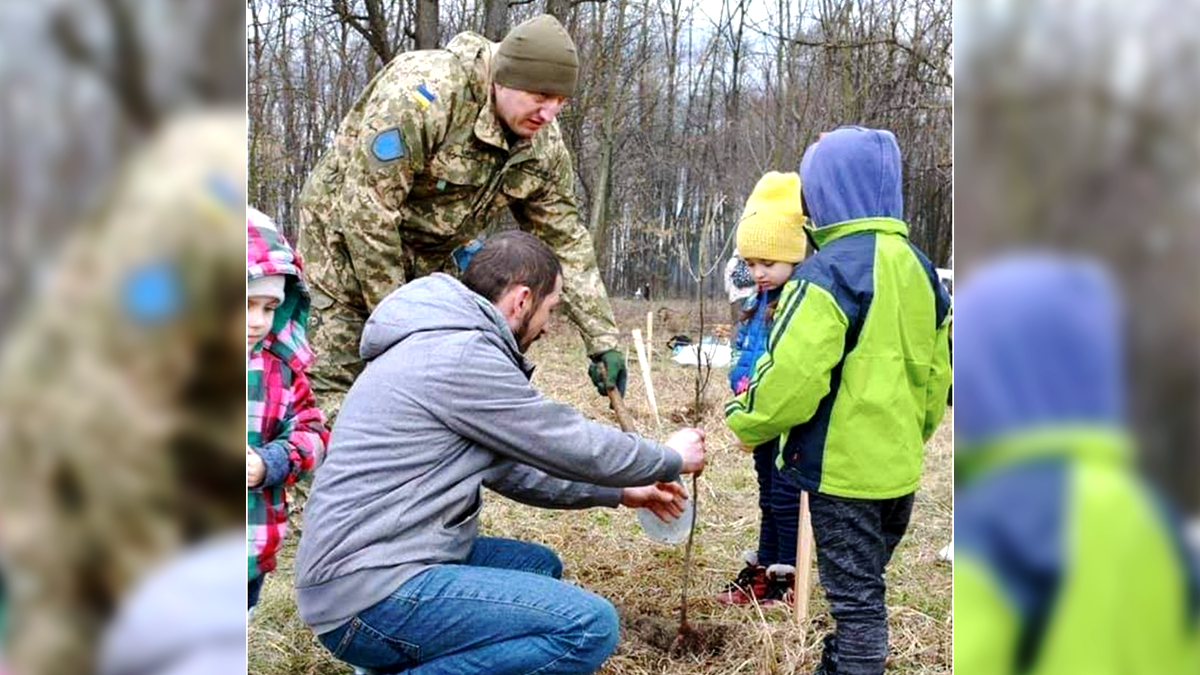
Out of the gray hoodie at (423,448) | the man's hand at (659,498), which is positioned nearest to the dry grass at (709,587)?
the man's hand at (659,498)

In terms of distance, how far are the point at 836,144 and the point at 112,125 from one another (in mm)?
1648

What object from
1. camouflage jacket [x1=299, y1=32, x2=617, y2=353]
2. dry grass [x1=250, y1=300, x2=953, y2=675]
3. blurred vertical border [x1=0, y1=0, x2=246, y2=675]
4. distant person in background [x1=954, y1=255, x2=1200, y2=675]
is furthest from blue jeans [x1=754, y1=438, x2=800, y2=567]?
blurred vertical border [x1=0, y1=0, x2=246, y2=675]

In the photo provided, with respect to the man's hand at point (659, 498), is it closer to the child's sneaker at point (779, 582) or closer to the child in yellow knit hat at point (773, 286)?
the child in yellow knit hat at point (773, 286)

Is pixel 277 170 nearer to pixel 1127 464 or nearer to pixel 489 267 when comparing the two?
pixel 489 267

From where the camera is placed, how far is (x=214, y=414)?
1.87 feet

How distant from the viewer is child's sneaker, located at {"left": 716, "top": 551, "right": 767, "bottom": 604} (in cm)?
293

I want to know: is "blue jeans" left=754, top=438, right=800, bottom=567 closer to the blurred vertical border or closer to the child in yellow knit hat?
the child in yellow knit hat

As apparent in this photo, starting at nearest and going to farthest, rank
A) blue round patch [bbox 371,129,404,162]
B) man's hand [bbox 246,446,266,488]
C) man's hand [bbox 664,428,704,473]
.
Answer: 1. man's hand [bbox 246,446,266,488]
2. man's hand [bbox 664,428,704,473]
3. blue round patch [bbox 371,129,404,162]

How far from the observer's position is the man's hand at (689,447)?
81.6 inches

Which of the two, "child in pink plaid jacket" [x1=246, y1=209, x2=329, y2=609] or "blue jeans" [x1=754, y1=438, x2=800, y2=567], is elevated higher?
"child in pink plaid jacket" [x1=246, y1=209, x2=329, y2=609]

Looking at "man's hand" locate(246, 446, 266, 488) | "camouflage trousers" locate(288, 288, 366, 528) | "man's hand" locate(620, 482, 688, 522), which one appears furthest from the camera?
"camouflage trousers" locate(288, 288, 366, 528)

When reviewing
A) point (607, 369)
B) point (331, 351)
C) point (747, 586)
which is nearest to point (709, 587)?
point (747, 586)

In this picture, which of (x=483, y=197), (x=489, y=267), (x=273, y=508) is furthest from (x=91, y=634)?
(x=483, y=197)

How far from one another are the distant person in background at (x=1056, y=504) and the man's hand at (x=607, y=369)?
223cm
